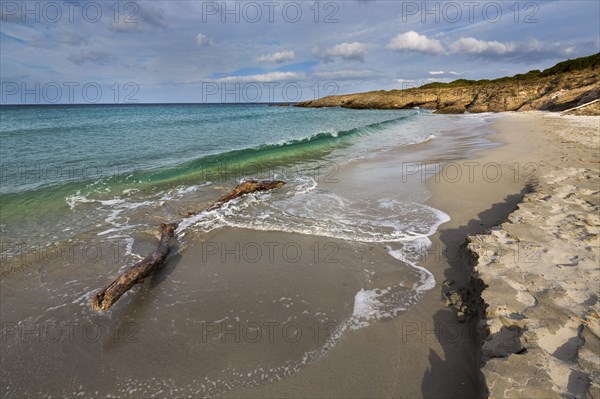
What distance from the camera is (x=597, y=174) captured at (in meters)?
8.01

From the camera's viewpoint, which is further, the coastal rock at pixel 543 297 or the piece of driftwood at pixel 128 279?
the piece of driftwood at pixel 128 279

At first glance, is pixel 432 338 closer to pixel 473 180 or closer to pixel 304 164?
pixel 473 180

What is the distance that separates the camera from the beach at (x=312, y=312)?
318 centimetres

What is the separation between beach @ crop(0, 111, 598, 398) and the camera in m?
3.18

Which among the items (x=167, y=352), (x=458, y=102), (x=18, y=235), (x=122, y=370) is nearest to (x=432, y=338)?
(x=167, y=352)

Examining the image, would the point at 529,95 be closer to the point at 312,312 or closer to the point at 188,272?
the point at 312,312

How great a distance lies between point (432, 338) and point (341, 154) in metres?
14.2

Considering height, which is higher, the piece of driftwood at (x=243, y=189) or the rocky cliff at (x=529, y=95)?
the rocky cliff at (x=529, y=95)

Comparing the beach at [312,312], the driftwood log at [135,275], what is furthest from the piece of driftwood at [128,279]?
the beach at [312,312]

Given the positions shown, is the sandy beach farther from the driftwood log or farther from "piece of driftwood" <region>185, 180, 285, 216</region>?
"piece of driftwood" <region>185, 180, 285, 216</region>

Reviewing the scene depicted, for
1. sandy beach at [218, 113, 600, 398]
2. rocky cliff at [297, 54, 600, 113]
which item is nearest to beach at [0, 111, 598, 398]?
sandy beach at [218, 113, 600, 398]

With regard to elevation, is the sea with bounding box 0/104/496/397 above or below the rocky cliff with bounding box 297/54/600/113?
below

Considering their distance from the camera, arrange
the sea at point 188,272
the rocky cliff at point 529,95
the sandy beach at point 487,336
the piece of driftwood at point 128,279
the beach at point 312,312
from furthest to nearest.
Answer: the rocky cliff at point 529,95
the piece of driftwood at point 128,279
the sea at point 188,272
the beach at point 312,312
the sandy beach at point 487,336

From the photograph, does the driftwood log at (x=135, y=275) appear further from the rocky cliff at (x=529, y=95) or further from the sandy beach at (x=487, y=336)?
the rocky cliff at (x=529, y=95)
